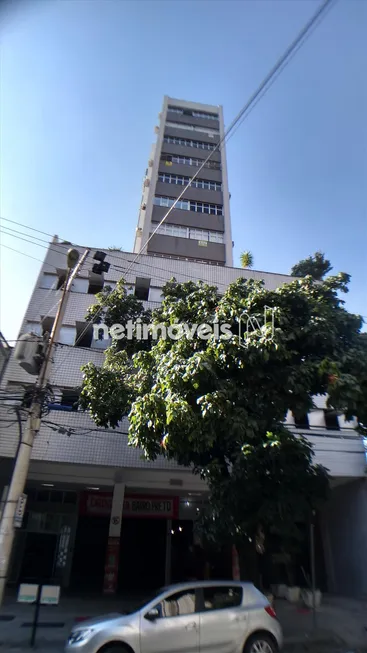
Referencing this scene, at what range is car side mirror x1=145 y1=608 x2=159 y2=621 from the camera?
19.0ft

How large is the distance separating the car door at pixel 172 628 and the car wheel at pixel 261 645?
0.88m

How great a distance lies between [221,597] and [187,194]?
74.7 ft

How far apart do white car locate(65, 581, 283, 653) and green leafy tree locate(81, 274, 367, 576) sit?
2.98 ft

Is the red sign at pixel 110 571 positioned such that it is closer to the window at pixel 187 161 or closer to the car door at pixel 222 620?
the car door at pixel 222 620

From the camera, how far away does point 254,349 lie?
7.00m

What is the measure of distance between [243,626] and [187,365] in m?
4.26

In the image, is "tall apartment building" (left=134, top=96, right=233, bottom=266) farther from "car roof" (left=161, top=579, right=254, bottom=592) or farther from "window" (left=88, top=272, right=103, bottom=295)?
"car roof" (left=161, top=579, right=254, bottom=592)

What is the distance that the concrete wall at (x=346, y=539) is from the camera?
39.7 ft

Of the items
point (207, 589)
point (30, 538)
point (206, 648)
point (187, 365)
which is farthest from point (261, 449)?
point (30, 538)

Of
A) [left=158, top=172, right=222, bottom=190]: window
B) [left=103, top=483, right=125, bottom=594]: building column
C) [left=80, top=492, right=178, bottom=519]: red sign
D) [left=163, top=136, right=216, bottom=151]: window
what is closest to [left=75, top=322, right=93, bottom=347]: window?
[left=80, top=492, right=178, bottom=519]: red sign

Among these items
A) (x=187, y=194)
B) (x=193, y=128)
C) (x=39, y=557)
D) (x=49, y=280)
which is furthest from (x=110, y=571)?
(x=193, y=128)

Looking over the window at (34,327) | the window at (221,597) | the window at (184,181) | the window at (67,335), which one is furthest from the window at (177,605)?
the window at (184,181)

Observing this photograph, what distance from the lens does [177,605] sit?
6.05 meters

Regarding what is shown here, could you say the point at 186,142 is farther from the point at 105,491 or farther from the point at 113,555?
the point at 113,555
